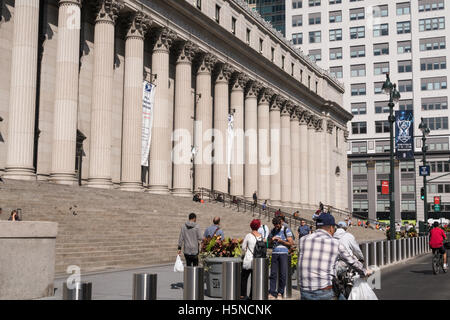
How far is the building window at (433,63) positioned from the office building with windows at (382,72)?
159 mm

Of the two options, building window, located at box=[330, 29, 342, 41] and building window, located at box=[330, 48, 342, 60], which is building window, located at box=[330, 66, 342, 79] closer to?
building window, located at box=[330, 48, 342, 60]

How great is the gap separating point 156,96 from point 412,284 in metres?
26.1

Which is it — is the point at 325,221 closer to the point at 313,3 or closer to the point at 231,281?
the point at 231,281

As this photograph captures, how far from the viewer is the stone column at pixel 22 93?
28344mm

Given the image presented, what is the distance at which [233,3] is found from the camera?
5222 cm

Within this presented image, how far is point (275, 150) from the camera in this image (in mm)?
60438

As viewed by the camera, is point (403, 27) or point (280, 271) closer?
point (280, 271)

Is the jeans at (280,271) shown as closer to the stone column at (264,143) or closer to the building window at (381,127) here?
the stone column at (264,143)

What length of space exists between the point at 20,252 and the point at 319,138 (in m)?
63.7

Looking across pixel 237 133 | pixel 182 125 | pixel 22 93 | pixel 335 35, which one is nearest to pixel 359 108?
pixel 335 35

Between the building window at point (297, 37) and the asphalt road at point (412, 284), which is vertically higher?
the building window at point (297, 37)

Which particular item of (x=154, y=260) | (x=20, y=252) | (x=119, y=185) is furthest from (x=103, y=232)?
(x=119, y=185)

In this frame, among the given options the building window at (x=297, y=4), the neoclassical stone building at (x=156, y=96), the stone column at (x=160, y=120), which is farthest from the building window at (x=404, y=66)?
the stone column at (x=160, y=120)

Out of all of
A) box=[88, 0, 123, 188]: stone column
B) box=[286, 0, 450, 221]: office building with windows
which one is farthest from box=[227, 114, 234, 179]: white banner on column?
box=[286, 0, 450, 221]: office building with windows
